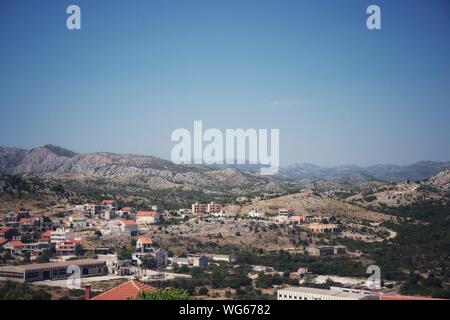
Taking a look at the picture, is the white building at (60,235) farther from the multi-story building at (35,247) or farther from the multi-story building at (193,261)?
the multi-story building at (193,261)

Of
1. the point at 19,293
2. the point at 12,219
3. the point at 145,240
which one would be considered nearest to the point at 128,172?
the point at 12,219

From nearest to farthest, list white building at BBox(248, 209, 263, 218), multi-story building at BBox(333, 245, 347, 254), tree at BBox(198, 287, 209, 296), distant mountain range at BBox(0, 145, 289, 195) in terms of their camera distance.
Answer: tree at BBox(198, 287, 209, 296) → multi-story building at BBox(333, 245, 347, 254) → white building at BBox(248, 209, 263, 218) → distant mountain range at BBox(0, 145, 289, 195)

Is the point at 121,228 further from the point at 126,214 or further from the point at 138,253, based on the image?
the point at 138,253

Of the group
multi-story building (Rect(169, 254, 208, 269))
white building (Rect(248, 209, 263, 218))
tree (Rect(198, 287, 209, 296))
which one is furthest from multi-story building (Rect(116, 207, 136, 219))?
tree (Rect(198, 287, 209, 296))

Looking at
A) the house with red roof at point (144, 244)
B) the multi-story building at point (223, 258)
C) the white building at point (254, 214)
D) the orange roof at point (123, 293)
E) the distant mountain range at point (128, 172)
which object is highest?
the distant mountain range at point (128, 172)

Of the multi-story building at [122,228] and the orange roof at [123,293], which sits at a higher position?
the orange roof at [123,293]

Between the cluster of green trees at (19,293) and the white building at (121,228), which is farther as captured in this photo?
the white building at (121,228)

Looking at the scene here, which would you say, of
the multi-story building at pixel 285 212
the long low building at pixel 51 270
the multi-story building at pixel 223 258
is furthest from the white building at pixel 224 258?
the multi-story building at pixel 285 212

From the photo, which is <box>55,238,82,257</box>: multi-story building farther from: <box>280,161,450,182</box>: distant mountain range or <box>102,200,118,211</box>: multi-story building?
<box>280,161,450,182</box>: distant mountain range

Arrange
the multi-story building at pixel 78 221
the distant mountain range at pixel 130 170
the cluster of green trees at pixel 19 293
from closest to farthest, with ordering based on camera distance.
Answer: the cluster of green trees at pixel 19 293 < the multi-story building at pixel 78 221 < the distant mountain range at pixel 130 170
